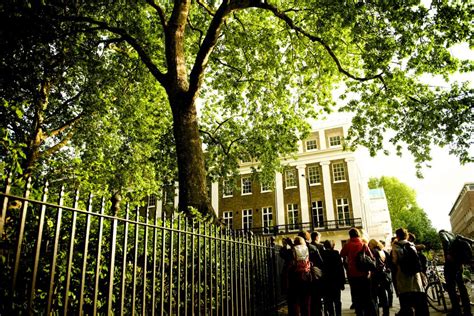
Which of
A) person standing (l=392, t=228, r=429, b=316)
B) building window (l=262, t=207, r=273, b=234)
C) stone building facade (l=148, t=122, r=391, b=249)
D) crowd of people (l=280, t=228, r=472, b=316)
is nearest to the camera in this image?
person standing (l=392, t=228, r=429, b=316)

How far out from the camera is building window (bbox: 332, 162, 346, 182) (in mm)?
33453

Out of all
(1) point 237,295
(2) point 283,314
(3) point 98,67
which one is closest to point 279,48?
(3) point 98,67

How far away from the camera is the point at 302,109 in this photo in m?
16.1

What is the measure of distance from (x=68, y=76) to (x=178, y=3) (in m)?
5.49

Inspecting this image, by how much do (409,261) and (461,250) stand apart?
113 cm

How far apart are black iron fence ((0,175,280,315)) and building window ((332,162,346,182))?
28.0 meters

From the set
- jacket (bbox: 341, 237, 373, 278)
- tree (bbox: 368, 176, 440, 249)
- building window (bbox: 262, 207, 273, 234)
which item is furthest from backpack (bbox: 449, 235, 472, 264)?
tree (bbox: 368, 176, 440, 249)

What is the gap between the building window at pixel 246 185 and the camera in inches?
1480

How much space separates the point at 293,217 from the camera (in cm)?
3438

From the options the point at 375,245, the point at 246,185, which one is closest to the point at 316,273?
the point at 375,245

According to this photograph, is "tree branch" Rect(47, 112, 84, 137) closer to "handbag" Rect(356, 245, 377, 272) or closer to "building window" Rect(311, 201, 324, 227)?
"handbag" Rect(356, 245, 377, 272)

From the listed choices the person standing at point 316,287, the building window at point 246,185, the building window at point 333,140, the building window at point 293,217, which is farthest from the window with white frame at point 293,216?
the person standing at point 316,287

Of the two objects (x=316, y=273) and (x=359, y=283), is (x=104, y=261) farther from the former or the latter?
(x=359, y=283)

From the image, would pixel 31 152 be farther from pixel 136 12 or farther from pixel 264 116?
pixel 264 116
